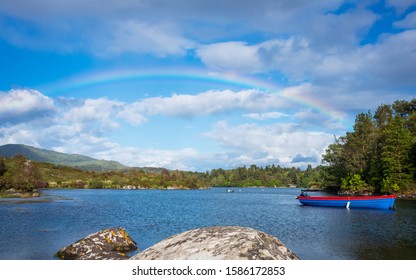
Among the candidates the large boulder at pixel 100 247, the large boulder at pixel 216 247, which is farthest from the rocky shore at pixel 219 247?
the large boulder at pixel 100 247

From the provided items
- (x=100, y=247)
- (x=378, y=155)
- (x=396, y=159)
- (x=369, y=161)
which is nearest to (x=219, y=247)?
(x=100, y=247)

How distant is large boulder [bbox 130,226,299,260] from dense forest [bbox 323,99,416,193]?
10495cm

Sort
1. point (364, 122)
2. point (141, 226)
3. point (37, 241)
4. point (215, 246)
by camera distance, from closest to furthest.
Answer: point (215, 246), point (37, 241), point (141, 226), point (364, 122)

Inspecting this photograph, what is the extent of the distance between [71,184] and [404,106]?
555 feet

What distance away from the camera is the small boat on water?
70750 millimetres

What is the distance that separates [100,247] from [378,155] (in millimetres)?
109282

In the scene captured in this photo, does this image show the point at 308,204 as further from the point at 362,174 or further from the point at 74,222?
the point at 74,222

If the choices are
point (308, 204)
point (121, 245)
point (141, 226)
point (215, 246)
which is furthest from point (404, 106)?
point (215, 246)

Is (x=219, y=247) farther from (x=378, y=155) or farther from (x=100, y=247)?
(x=378, y=155)

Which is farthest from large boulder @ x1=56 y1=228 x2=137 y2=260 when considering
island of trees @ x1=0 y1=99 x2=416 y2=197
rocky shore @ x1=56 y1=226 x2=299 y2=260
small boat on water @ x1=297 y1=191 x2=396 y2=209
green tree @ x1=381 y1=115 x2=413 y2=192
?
green tree @ x1=381 y1=115 x2=413 y2=192

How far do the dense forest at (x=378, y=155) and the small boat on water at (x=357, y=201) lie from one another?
2757 cm

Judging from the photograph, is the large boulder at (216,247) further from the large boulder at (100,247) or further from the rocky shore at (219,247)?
the large boulder at (100,247)

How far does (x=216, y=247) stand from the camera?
8445 millimetres

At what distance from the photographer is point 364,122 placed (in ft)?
465
